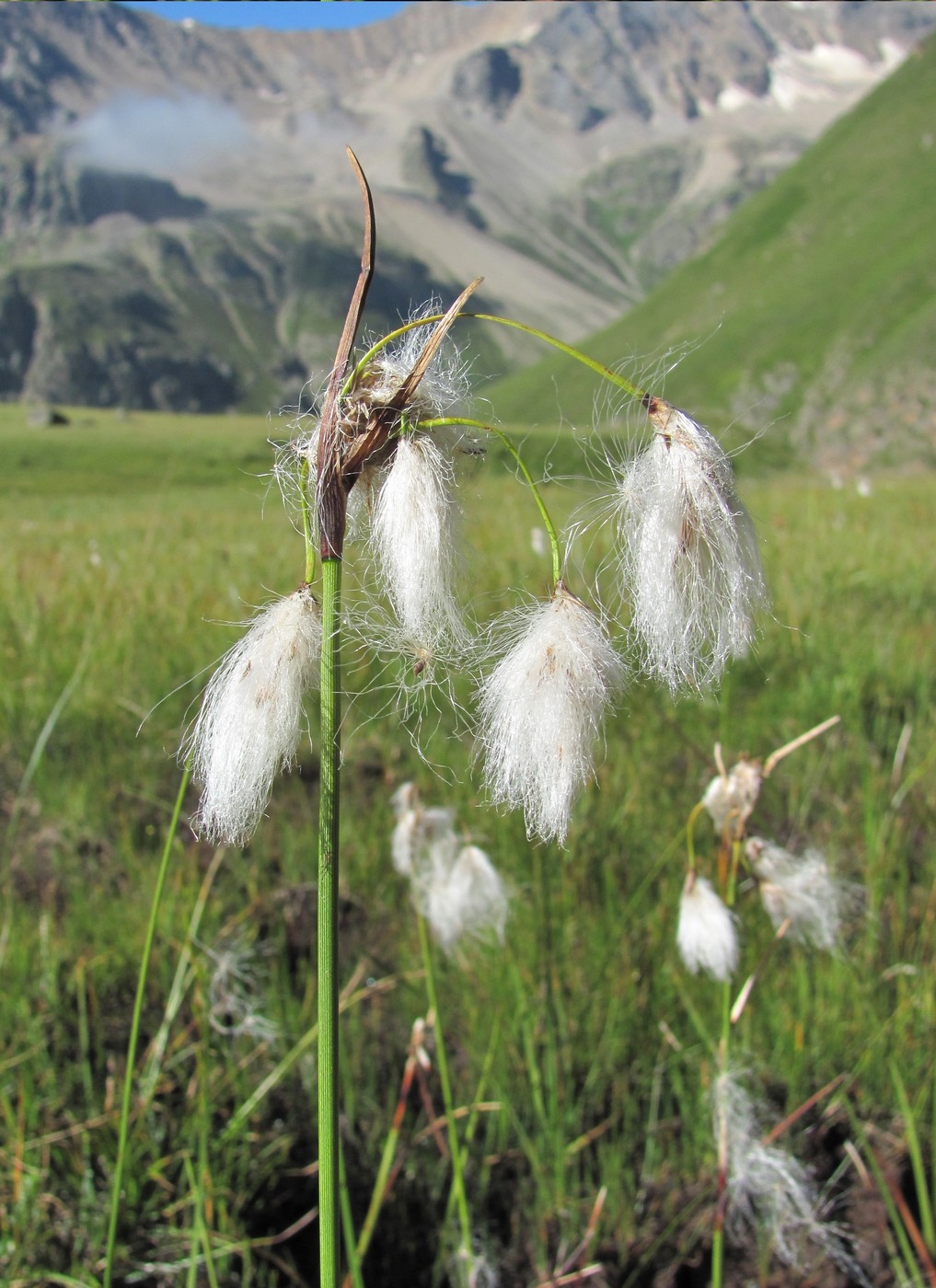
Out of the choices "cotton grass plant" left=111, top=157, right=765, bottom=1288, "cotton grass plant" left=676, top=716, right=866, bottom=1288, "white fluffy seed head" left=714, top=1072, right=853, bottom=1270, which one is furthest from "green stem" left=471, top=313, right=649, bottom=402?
"white fluffy seed head" left=714, top=1072, right=853, bottom=1270

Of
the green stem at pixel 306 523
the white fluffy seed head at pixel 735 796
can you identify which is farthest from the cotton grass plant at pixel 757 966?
the green stem at pixel 306 523

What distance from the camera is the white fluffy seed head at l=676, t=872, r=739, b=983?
1.16 metres

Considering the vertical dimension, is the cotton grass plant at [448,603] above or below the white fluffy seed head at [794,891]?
above

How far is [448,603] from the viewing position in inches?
27.8

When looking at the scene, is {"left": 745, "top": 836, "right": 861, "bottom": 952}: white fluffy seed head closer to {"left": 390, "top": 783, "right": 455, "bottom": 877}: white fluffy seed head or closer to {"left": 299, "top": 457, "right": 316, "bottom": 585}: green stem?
{"left": 390, "top": 783, "right": 455, "bottom": 877}: white fluffy seed head

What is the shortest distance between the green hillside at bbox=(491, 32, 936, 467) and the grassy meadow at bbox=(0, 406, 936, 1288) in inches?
1401

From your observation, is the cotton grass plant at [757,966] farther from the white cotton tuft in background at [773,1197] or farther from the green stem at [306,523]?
the green stem at [306,523]

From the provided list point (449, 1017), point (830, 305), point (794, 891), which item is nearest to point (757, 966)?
point (794, 891)

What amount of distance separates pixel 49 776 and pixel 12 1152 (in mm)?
1222

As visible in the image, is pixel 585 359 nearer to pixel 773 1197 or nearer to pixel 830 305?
Result: pixel 773 1197

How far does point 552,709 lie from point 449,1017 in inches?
53.9

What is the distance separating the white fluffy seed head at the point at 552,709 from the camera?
0.72 meters

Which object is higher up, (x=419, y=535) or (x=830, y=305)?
(x=830, y=305)

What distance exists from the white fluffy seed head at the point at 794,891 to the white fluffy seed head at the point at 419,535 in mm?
667
